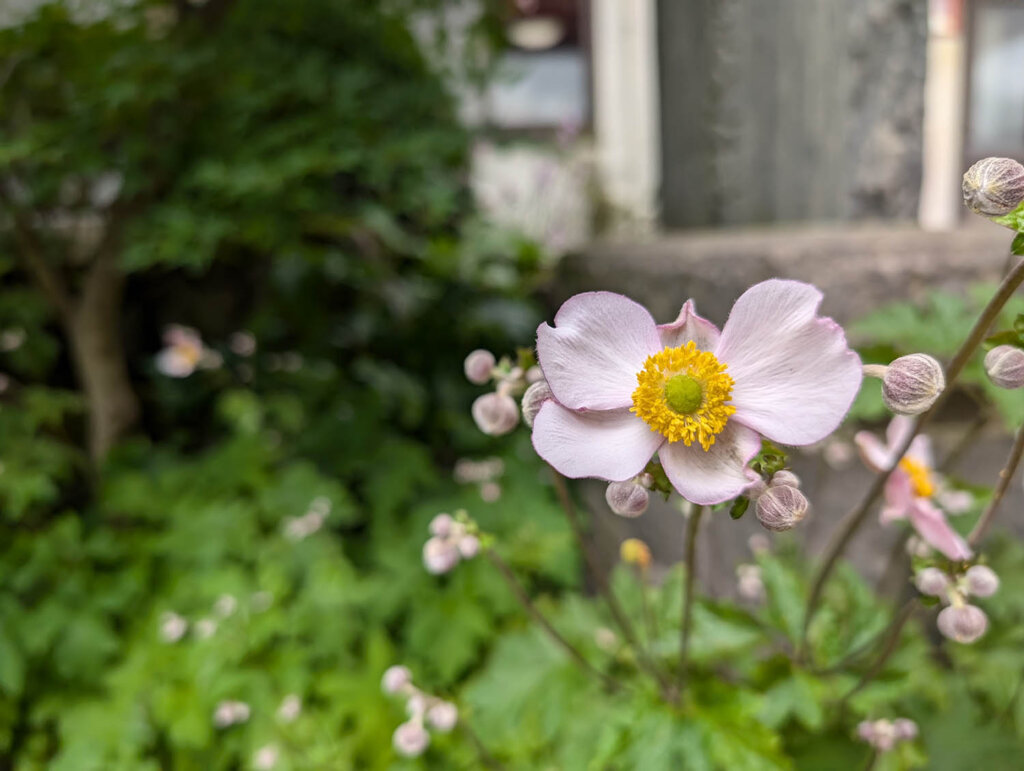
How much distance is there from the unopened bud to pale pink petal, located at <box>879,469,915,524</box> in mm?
66

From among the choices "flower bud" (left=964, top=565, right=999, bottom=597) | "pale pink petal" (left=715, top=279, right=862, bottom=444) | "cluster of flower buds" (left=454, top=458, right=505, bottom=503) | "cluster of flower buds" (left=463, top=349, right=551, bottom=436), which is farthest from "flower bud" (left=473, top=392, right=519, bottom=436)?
"cluster of flower buds" (left=454, top=458, right=505, bottom=503)

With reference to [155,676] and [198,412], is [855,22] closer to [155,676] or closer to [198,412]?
[155,676]

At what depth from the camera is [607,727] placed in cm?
68

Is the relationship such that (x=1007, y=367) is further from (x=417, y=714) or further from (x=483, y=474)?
(x=483, y=474)

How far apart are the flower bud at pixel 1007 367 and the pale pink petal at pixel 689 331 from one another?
7.1 inches

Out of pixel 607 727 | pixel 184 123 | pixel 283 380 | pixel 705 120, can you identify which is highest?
pixel 184 123

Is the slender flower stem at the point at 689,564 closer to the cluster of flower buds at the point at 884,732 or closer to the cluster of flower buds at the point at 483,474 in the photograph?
the cluster of flower buds at the point at 884,732

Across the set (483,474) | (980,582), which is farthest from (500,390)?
(483,474)

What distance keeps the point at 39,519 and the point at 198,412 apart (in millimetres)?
736

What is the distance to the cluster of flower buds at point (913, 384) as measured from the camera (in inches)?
15.9

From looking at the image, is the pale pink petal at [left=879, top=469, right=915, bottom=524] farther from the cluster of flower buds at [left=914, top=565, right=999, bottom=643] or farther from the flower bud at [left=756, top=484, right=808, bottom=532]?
the flower bud at [left=756, top=484, right=808, bottom=532]

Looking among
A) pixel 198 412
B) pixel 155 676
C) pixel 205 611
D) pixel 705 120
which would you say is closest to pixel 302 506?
pixel 205 611

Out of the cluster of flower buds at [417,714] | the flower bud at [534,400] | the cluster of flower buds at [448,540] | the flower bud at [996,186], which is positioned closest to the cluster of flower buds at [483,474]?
the cluster of flower buds at [417,714]

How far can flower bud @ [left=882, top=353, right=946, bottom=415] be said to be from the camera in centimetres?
40
